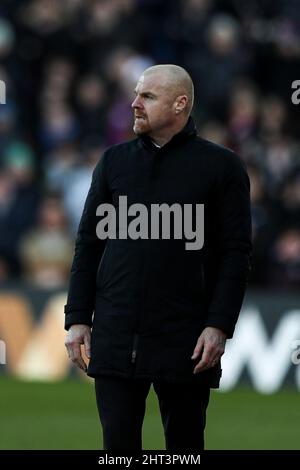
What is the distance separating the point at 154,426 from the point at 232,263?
5.57 meters

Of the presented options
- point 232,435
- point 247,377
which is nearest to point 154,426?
point 232,435

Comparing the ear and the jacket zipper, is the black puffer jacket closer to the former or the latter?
the jacket zipper

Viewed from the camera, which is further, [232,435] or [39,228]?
[39,228]

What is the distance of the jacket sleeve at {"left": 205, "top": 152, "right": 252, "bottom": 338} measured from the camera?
21.0 ft

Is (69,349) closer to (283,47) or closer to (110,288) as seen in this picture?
(110,288)

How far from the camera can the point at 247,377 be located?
14.4m

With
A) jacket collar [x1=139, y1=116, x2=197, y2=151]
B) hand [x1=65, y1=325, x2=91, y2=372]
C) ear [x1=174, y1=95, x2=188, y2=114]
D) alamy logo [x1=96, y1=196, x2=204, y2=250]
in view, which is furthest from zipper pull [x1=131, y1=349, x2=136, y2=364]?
ear [x1=174, y1=95, x2=188, y2=114]

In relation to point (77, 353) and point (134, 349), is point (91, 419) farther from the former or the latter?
point (134, 349)

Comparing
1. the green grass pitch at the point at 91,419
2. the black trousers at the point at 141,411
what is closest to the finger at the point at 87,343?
the black trousers at the point at 141,411

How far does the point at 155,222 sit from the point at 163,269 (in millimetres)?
212

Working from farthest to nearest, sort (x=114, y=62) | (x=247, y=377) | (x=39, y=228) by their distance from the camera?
(x=114, y=62) → (x=39, y=228) → (x=247, y=377)

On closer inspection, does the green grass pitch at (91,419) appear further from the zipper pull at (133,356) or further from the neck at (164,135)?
the neck at (164,135)

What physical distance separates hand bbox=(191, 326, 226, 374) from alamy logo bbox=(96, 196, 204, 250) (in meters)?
0.39

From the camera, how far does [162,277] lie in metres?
6.43
